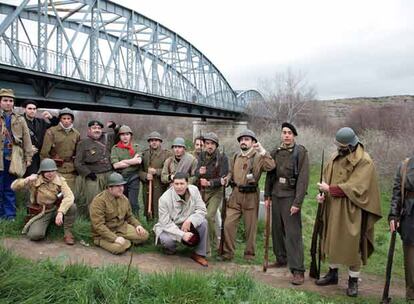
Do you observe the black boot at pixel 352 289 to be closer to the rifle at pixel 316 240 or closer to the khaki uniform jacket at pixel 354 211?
the khaki uniform jacket at pixel 354 211

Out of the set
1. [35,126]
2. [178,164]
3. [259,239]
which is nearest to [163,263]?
[178,164]

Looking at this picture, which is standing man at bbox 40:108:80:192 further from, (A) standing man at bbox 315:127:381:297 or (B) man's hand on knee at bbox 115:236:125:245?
(A) standing man at bbox 315:127:381:297

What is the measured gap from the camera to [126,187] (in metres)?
6.65

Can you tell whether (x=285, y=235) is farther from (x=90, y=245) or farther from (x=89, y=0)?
(x=89, y=0)

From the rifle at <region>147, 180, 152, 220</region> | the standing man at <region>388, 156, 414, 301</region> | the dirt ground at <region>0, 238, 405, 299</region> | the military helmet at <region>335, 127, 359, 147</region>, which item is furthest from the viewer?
the rifle at <region>147, 180, 152, 220</region>

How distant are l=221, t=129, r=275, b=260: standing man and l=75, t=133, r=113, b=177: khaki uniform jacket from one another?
198 cm

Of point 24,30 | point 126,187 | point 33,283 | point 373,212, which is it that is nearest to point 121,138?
point 126,187

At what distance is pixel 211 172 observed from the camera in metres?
6.05

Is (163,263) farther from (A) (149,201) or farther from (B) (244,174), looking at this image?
(B) (244,174)

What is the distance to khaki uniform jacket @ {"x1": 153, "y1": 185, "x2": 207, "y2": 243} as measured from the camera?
5.38 m

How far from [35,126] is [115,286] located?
151 inches

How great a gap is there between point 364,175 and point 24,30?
47.7 ft

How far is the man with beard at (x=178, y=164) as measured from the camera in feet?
20.1

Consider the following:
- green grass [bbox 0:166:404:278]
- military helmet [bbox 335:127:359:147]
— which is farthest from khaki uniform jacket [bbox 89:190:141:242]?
military helmet [bbox 335:127:359:147]
